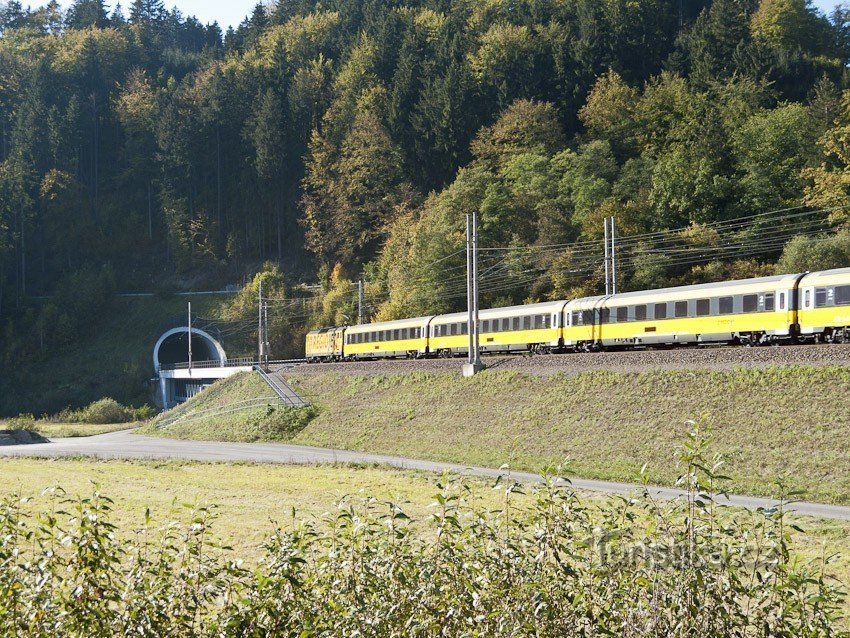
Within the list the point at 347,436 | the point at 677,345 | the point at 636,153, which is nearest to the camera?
the point at 677,345

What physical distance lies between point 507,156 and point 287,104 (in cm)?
4910

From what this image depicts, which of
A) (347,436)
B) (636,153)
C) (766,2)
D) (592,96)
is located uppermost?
(766,2)

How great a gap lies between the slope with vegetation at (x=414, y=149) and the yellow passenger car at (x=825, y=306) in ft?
71.2

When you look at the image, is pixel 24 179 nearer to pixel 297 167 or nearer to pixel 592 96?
pixel 297 167

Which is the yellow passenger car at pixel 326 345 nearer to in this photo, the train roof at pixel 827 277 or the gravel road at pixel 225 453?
the gravel road at pixel 225 453

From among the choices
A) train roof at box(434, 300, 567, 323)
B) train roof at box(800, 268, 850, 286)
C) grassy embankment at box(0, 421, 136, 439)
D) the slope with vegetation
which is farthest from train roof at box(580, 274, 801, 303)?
grassy embankment at box(0, 421, 136, 439)

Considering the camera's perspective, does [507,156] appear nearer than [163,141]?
Yes

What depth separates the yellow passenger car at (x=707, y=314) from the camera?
123ft

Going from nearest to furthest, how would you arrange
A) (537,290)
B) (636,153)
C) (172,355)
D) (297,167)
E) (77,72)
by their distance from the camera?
(537,290), (636,153), (172,355), (297,167), (77,72)

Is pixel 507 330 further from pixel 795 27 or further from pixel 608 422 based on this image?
pixel 795 27

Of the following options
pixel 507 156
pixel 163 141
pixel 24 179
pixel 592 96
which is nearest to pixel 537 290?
pixel 507 156

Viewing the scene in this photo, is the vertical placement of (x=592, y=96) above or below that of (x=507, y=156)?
above

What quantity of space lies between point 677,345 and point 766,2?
237 feet

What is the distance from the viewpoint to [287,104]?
12850 cm
